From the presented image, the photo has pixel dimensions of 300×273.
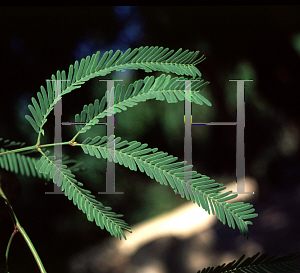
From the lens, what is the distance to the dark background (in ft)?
1.59

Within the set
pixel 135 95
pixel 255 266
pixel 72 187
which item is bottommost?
pixel 255 266

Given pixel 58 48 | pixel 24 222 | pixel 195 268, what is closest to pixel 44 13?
pixel 58 48

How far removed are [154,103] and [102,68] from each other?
0.13 metres

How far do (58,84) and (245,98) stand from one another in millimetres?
336

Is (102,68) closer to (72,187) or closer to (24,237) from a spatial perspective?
(72,187)

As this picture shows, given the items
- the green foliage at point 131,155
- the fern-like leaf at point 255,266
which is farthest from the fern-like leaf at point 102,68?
the fern-like leaf at point 255,266

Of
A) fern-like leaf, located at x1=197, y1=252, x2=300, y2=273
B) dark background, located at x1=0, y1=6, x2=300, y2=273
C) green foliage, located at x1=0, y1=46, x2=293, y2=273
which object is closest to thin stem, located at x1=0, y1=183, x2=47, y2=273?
dark background, located at x1=0, y1=6, x2=300, y2=273

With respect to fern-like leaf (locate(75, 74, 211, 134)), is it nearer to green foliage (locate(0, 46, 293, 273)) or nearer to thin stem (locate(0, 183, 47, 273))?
green foliage (locate(0, 46, 293, 273))

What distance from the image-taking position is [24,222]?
1.60ft

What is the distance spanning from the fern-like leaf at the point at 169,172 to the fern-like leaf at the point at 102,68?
0.32 feet

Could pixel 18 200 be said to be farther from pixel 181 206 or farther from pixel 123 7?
pixel 123 7

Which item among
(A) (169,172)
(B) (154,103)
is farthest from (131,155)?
(B) (154,103)

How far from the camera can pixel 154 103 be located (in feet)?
1.63

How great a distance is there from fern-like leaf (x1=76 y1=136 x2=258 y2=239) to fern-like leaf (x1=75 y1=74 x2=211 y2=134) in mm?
34
